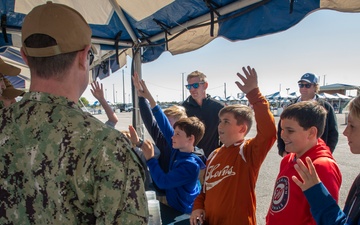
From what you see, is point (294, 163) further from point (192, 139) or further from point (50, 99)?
point (50, 99)

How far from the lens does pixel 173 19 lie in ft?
9.77

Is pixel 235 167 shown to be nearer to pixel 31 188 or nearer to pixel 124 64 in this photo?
pixel 31 188

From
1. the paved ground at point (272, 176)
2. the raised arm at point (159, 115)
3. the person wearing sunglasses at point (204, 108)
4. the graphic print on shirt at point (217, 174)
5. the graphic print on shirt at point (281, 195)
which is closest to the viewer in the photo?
the graphic print on shirt at point (281, 195)

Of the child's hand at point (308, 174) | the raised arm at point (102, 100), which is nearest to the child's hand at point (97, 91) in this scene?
the raised arm at point (102, 100)

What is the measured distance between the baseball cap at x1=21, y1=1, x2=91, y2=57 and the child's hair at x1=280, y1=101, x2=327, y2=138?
148cm

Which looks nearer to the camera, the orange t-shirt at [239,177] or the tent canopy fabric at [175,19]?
the orange t-shirt at [239,177]

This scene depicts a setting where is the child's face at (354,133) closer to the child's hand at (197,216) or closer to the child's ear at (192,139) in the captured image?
the child's hand at (197,216)

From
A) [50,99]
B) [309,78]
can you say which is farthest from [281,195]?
[309,78]

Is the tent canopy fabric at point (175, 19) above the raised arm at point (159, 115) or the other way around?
above

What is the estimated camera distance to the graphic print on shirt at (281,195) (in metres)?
1.62

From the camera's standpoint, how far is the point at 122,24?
337 centimetres

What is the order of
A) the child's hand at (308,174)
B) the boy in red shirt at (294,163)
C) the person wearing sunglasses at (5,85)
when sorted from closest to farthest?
the child's hand at (308,174) < the boy in red shirt at (294,163) < the person wearing sunglasses at (5,85)

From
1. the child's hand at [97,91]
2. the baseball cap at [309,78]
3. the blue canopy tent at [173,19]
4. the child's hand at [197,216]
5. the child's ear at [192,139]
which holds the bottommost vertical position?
the child's hand at [197,216]

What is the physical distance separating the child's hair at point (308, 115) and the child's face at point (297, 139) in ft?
0.11
